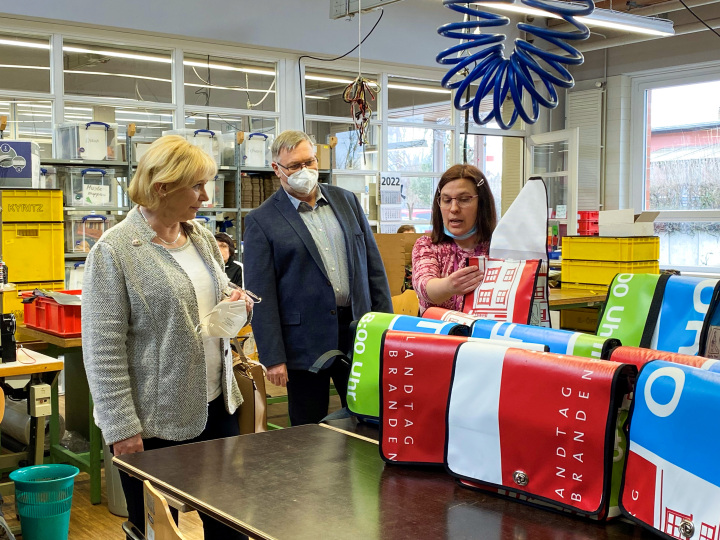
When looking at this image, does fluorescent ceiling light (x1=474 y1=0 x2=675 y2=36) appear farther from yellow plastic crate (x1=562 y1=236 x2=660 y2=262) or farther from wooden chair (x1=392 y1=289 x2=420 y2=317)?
wooden chair (x1=392 y1=289 x2=420 y2=317)

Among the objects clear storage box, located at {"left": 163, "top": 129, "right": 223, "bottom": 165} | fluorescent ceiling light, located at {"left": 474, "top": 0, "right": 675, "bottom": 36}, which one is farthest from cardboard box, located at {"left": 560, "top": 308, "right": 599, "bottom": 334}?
clear storage box, located at {"left": 163, "top": 129, "right": 223, "bottom": 165}


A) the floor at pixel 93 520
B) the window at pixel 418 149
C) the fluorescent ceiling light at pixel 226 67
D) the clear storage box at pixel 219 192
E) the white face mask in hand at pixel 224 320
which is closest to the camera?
the white face mask in hand at pixel 224 320

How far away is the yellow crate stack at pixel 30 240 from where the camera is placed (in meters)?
5.07

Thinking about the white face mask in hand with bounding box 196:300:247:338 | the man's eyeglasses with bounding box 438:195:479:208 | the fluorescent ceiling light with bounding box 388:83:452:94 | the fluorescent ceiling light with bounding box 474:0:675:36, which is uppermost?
the fluorescent ceiling light with bounding box 474:0:675:36

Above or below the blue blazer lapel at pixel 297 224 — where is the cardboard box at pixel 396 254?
below

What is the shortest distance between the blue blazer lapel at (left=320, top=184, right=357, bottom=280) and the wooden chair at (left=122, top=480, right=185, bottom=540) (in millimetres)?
1407

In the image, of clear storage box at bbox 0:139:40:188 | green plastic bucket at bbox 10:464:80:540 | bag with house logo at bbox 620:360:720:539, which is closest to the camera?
bag with house logo at bbox 620:360:720:539

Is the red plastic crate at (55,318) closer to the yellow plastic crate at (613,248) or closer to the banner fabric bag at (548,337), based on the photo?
the banner fabric bag at (548,337)

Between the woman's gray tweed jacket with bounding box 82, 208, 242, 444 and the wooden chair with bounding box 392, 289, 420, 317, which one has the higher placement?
the woman's gray tweed jacket with bounding box 82, 208, 242, 444

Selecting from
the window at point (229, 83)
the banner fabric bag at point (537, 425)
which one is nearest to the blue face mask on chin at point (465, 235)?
the banner fabric bag at point (537, 425)

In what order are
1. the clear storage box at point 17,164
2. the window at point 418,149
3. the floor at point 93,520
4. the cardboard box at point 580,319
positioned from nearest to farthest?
the floor at point 93,520
the clear storage box at point 17,164
the cardboard box at point 580,319
the window at point 418,149

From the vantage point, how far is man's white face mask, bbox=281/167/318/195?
106 inches

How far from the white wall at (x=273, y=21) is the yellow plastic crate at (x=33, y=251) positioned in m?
2.74

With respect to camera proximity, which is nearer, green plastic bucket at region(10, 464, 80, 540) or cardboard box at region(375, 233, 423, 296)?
green plastic bucket at region(10, 464, 80, 540)
